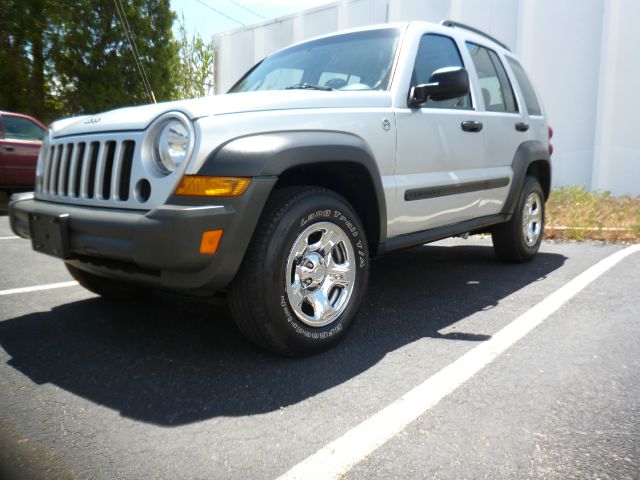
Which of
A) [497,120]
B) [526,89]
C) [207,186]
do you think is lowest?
[207,186]

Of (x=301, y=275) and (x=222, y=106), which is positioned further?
(x=301, y=275)

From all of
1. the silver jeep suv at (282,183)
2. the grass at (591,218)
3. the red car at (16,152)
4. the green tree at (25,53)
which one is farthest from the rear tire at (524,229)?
the green tree at (25,53)

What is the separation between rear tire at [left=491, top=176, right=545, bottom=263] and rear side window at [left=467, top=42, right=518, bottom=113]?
2.44ft

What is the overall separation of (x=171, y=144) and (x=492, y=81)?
308 centimetres

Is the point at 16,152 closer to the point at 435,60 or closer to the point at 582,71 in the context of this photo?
the point at 435,60

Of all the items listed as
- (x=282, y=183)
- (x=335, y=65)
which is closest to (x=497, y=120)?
(x=335, y=65)

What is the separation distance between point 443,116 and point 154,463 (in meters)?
2.68

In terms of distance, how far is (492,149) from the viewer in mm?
4148

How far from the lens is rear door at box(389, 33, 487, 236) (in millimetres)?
3238

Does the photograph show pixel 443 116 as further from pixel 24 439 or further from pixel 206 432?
pixel 24 439

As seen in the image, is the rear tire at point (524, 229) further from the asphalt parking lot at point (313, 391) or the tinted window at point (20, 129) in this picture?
the tinted window at point (20, 129)

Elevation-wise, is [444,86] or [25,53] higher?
[25,53]

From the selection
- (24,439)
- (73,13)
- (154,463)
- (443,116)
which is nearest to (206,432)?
(154,463)

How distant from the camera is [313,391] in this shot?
7.59 feet
